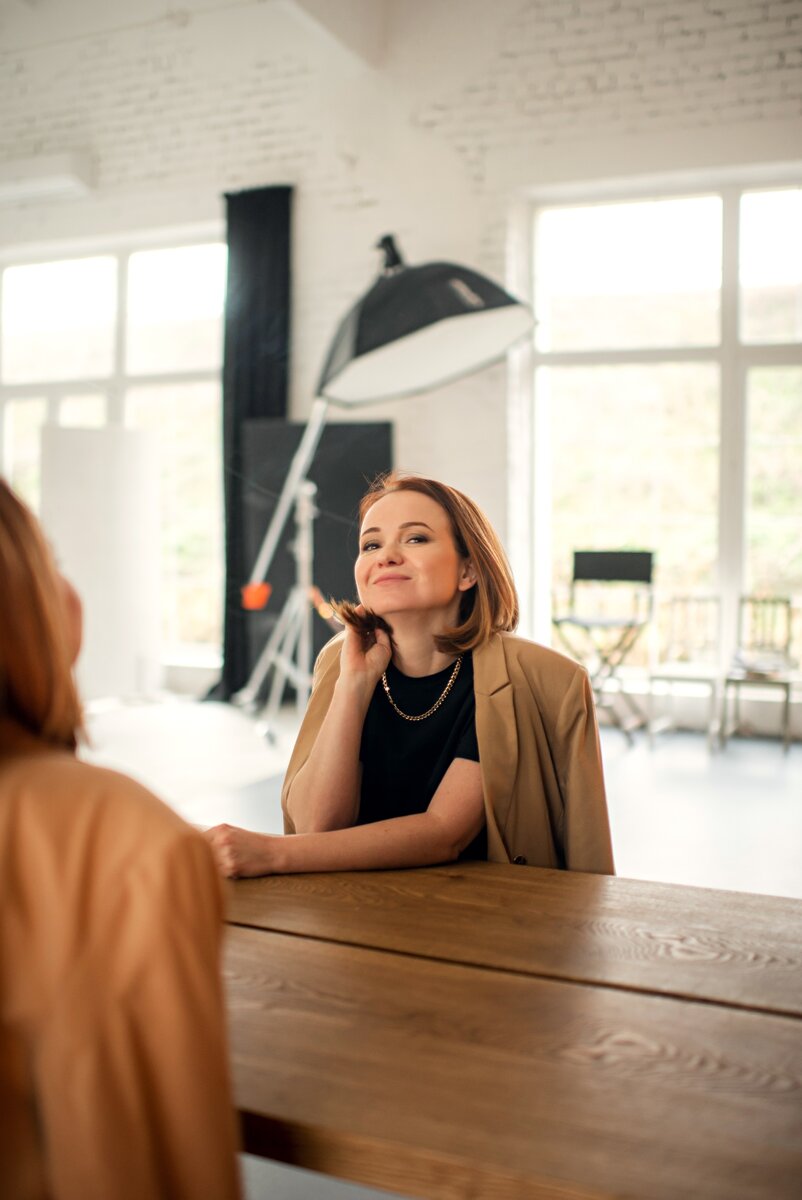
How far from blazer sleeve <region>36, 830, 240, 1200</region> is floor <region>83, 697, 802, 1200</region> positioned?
297cm

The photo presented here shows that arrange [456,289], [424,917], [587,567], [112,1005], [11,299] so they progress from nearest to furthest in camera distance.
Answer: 1. [112,1005]
2. [424,917]
3. [456,289]
4. [587,567]
5. [11,299]

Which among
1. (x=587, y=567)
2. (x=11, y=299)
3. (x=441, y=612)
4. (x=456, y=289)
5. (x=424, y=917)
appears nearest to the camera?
(x=424, y=917)

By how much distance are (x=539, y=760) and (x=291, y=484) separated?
456 cm

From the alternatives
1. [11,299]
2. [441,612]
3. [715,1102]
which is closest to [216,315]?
[11,299]

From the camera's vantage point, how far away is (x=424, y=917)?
3.93 ft

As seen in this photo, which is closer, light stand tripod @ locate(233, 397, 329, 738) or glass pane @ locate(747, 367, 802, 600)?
light stand tripod @ locate(233, 397, 329, 738)

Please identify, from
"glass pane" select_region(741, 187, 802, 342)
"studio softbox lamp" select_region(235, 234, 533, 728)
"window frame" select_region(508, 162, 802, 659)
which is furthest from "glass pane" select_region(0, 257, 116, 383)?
"glass pane" select_region(741, 187, 802, 342)

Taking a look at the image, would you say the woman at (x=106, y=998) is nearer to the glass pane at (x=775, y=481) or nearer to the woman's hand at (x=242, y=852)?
the woman's hand at (x=242, y=852)

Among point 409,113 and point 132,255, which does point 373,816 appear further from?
point 132,255

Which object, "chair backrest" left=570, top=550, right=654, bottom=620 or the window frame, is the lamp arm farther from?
"chair backrest" left=570, top=550, right=654, bottom=620

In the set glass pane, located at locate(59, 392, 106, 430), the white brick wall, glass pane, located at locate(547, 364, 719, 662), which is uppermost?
the white brick wall

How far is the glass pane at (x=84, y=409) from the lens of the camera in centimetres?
787

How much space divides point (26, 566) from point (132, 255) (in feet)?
25.2

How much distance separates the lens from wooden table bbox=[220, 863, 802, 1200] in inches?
29.4
